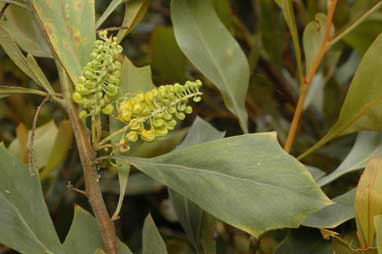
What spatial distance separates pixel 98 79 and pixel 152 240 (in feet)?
0.80

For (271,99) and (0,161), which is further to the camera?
(271,99)

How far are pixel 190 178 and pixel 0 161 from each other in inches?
9.7

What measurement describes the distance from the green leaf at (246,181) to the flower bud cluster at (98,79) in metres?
0.10

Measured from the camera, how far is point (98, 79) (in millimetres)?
826

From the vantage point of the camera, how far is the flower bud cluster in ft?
2.72

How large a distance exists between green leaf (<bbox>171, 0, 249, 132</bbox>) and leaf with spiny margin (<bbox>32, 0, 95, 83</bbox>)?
191 mm


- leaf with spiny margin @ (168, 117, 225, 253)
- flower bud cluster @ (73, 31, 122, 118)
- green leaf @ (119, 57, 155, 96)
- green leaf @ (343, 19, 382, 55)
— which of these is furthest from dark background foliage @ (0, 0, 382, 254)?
flower bud cluster @ (73, 31, 122, 118)

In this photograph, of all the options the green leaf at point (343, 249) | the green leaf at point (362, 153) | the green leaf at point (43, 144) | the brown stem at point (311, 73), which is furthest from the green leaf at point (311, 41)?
the green leaf at point (43, 144)

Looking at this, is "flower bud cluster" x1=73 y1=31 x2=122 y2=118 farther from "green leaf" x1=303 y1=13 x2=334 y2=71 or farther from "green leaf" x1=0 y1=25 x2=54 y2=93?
"green leaf" x1=303 y1=13 x2=334 y2=71

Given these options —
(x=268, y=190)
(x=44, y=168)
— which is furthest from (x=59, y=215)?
(x=268, y=190)

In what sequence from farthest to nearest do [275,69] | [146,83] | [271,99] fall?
[275,69] → [271,99] → [146,83]

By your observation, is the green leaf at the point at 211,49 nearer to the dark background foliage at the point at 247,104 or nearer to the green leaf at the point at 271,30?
the dark background foliage at the point at 247,104

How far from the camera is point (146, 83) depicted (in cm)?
97

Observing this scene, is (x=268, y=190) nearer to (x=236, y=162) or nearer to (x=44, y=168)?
(x=236, y=162)
